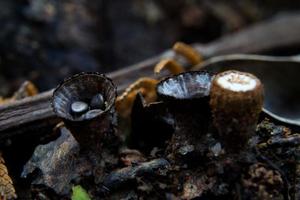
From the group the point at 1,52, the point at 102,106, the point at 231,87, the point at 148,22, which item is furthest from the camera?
the point at 148,22

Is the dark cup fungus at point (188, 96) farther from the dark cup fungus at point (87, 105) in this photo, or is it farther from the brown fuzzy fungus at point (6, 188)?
the brown fuzzy fungus at point (6, 188)

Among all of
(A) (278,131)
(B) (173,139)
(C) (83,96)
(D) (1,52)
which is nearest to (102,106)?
(C) (83,96)

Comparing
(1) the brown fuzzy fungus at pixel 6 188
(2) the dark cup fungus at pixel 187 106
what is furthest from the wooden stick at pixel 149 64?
(2) the dark cup fungus at pixel 187 106

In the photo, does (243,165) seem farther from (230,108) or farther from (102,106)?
(102,106)

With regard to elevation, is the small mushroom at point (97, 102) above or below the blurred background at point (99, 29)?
below

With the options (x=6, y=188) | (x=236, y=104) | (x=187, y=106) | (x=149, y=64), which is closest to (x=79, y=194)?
(x=6, y=188)
